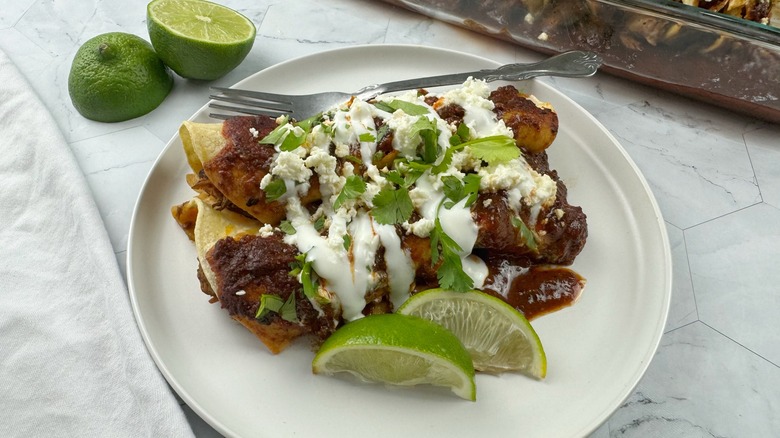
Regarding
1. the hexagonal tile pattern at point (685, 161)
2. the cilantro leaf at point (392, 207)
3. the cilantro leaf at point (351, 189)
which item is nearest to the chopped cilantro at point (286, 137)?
the cilantro leaf at point (351, 189)

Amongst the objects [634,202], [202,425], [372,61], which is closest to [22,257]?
[202,425]

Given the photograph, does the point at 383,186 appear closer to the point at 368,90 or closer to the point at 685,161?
the point at 368,90

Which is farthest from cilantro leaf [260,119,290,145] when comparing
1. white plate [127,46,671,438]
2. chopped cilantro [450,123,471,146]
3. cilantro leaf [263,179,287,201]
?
chopped cilantro [450,123,471,146]

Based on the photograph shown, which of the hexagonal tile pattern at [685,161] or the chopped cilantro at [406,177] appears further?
the hexagonal tile pattern at [685,161]

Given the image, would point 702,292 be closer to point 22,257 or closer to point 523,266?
point 523,266

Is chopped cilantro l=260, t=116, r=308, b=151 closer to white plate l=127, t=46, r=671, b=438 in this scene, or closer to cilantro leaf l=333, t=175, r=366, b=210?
cilantro leaf l=333, t=175, r=366, b=210

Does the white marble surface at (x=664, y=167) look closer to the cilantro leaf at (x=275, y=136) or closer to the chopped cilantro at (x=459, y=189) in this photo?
the cilantro leaf at (x=275, y=136)

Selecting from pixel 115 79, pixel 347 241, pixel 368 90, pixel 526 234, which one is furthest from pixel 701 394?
pixel 115 79
